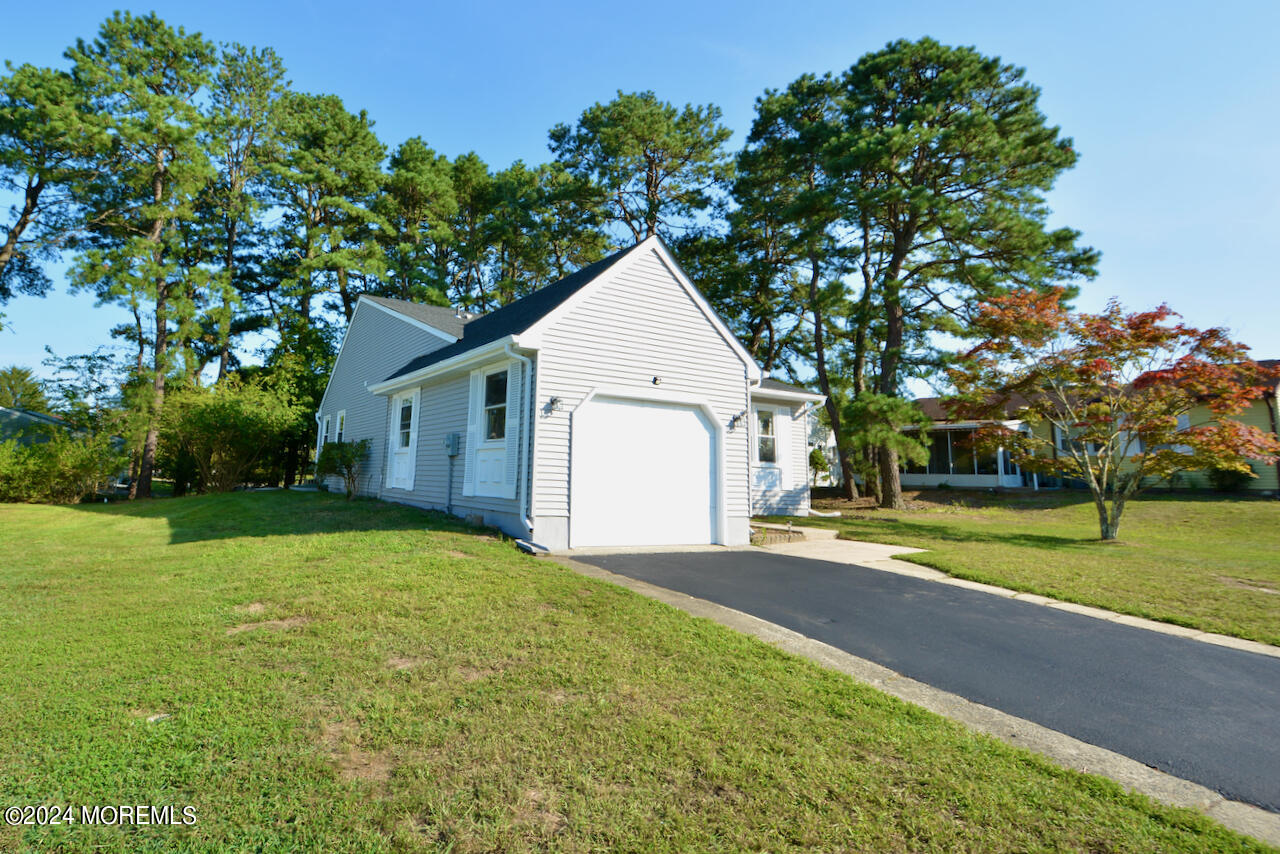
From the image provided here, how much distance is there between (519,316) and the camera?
1104 cm

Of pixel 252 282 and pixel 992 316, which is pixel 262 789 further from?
pixel 252 282

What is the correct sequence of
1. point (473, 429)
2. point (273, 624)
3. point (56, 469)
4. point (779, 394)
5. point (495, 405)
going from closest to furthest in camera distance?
point (273, 624) < point (495, 405) < point (473, 429) < point (56, 469) < point (779, 394)

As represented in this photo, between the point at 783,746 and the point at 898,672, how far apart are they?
1.69m

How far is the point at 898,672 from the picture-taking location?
418 centimetres

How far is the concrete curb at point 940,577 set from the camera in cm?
509

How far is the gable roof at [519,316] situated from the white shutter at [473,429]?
59 cm

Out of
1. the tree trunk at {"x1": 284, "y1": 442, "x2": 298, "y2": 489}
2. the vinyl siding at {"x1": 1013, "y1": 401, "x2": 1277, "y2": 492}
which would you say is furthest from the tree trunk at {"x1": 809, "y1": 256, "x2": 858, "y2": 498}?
the tree trunk at {"x1": 284, "y1": 442, "x2": 298, "y2": 489}

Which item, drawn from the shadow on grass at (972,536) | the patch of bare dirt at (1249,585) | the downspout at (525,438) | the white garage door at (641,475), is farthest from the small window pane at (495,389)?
the patch of bare dirt at (1249,585)

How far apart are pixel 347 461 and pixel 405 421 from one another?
2466 mm

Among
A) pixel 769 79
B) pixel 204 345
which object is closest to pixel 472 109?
pixel 769 79

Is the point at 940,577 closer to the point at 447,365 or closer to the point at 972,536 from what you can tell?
the point at 972,536

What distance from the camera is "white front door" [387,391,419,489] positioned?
1271cm

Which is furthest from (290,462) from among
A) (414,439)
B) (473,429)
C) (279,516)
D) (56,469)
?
(473,429)

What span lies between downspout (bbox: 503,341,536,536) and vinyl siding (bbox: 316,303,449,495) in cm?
458
